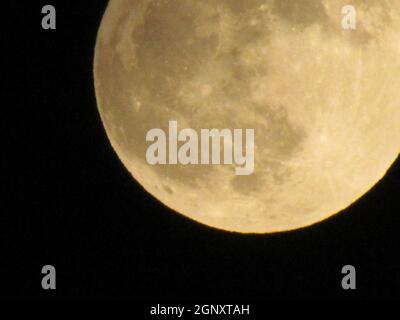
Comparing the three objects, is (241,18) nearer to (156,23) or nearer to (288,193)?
(156,23)

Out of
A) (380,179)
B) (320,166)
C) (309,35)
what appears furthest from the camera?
(380,179)

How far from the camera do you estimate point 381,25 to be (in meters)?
5.80

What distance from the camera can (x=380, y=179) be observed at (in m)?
6.74

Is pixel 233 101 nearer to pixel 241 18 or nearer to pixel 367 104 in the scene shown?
pixel 241 18

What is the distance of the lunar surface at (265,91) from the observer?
217 inches

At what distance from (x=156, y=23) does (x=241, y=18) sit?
2.35 ft

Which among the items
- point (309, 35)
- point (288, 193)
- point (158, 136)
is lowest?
point (288, 193)

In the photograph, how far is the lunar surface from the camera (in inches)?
217

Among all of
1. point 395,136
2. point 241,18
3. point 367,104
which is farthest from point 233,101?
point 395,136

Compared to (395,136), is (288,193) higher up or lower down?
lower down

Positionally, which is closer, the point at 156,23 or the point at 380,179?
the point at 156,23

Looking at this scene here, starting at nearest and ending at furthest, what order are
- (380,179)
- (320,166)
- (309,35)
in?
(309,35) < (320,166) < (380,179)

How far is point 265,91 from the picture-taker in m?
5.54

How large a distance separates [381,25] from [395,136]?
0.98 metres
